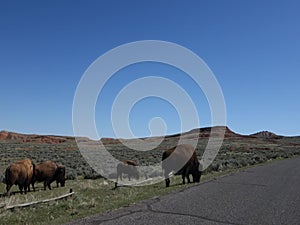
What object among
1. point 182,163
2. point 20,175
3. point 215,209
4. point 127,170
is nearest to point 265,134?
point 127,170

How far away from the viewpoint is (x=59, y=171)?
23.7m

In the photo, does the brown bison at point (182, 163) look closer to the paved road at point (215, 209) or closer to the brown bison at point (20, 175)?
the paved road at point (215, 209)

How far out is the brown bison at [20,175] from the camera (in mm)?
19672

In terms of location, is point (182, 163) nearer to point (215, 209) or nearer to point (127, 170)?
point (127, 170)

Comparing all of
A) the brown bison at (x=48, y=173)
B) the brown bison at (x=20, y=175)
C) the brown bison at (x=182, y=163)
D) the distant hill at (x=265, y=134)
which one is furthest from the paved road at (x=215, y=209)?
the distant hill at (x=265, y=134)

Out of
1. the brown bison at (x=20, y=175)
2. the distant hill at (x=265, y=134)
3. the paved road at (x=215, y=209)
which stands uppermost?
the distant hill at (x=265, y=134)

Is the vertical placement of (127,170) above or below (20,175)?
above

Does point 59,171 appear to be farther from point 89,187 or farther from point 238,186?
point 238,186

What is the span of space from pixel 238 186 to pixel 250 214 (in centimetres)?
648

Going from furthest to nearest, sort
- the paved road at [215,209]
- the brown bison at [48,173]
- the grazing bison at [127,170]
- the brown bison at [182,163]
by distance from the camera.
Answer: the grazing bison at [127,170] → the brown bison at [48,173] → the brown bison at [182,163] → the paved road at [215,209]

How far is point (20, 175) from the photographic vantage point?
20.3 meters

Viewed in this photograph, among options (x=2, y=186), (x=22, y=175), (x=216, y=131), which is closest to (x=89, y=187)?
(x=22, y=175)

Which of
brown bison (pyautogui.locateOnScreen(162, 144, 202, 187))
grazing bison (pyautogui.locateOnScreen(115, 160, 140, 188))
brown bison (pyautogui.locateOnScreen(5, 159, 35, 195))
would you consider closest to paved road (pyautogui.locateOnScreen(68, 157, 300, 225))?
brown bison (pyautogui.locateOnScreen(162, 144, 202, 187))

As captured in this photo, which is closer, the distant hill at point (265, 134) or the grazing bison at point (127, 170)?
the grazing bison at point (127, 170)
